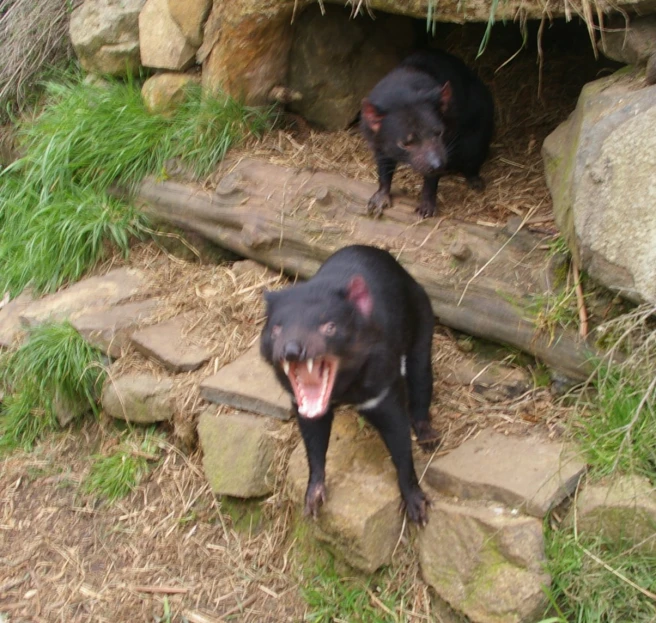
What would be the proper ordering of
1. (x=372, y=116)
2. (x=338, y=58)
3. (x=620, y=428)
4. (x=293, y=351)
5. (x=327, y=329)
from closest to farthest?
(x=293, y=351)
(x=327, y=329)
(x=620, y=428)
(x=372, y=116)
(x=338, y=58)

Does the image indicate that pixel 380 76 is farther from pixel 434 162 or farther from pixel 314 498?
pixel 314 498

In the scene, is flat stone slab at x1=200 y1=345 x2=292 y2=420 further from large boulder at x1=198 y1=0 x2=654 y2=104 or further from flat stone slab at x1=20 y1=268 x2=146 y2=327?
large boulder at x1=198 y1=0 x2=654 y2=104

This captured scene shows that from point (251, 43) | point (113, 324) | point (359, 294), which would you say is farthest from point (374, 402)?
point (251, 43)

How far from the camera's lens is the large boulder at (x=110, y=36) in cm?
510

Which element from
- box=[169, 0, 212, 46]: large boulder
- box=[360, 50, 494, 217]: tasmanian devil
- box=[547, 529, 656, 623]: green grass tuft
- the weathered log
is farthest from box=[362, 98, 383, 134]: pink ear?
box=[547, 529, 656, 623]: green grass tuft

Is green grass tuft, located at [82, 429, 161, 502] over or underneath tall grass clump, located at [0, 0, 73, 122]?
underneath

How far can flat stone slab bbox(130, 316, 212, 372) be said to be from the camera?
399 centimetres

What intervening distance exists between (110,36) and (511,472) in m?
3.72

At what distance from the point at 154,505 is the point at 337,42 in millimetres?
2737

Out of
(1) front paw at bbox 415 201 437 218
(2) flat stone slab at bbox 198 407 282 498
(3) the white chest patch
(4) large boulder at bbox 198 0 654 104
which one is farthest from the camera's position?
(4) large boulder at bbox 198 0 654 104

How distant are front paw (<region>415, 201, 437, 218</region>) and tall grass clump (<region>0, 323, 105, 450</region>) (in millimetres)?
1775

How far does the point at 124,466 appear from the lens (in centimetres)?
395

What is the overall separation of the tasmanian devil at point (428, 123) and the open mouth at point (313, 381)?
1.48 meters

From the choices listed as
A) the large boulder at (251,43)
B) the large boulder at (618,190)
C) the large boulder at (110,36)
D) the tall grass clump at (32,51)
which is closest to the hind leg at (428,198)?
the large boulder at (618,190)
